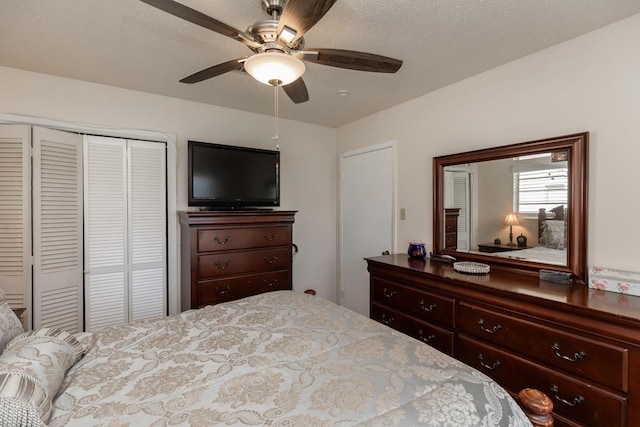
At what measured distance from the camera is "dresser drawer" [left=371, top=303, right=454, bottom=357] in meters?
2.04

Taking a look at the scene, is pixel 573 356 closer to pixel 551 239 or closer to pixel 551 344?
pixel 551 344

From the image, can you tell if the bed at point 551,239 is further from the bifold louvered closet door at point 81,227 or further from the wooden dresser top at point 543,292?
the bifold louvered closet door at point 81,227

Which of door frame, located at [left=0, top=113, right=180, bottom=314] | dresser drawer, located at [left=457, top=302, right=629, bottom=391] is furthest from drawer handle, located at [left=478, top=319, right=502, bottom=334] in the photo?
door frame, located at [left=0, top=113, right=180, bottom=314]

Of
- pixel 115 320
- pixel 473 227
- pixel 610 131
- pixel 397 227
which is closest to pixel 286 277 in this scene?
pixel 397 227

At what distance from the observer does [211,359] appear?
48.8 inches

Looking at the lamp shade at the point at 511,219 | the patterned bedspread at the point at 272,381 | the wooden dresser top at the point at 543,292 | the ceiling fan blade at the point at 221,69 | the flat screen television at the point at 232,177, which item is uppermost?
the ceiling fan blade at the point at 221,69

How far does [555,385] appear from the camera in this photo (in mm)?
1512

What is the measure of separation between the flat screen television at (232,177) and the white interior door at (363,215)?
956mm

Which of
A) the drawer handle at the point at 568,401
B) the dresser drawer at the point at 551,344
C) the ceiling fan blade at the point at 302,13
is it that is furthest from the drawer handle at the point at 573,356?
the ceiling fan blade at the point at 302,13

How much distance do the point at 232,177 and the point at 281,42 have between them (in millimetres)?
1773

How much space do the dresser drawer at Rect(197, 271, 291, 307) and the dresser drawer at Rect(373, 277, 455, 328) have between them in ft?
3.04

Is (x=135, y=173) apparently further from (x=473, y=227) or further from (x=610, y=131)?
(x=610, y=131)

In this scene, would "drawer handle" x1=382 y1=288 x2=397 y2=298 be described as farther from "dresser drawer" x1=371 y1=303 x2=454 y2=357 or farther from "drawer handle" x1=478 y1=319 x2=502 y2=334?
"drawer handle" x1=478 y1=319 x2=502 y2=334

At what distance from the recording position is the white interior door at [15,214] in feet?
7.11
